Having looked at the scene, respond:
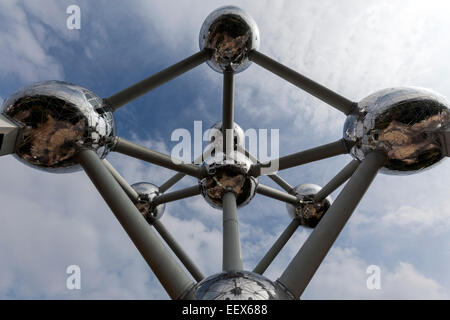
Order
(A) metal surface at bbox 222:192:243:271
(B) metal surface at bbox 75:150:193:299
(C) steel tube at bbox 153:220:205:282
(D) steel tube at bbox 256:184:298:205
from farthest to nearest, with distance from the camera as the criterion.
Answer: (D) steel tube at bbox 256:184:298:205 < (C) steel tube at bbox 153:220:205:282 < (A) metal surface at bbox 222:192:243:271 < (B) metal surface at bbox 75:150:193:299

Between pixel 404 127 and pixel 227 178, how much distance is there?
2834 mm

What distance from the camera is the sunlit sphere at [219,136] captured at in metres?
8.00

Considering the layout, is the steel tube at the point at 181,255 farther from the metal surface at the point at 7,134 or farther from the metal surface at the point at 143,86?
the metal surface at the point at 7,134

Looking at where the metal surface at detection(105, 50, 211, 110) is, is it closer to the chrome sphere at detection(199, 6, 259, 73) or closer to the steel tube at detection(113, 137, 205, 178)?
the steel tube at detection(113, 137, 205, 178)

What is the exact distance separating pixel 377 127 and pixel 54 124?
3835 mm

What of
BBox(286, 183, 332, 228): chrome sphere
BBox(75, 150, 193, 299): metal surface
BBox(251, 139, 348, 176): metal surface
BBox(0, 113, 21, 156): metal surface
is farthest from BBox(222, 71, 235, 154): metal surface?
BBox(0, 113, 21, 156): metal surface

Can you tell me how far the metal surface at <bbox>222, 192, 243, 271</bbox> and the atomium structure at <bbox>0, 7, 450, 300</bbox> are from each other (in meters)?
0.01

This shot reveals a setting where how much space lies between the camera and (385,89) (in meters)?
4.17

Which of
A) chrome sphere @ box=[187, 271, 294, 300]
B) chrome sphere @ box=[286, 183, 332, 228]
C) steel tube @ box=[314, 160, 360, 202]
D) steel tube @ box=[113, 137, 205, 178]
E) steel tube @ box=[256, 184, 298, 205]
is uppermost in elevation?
chrome sphere @ box=[286, 183, 332, 228]

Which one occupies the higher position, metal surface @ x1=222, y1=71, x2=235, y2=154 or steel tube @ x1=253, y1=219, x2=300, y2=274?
metal surface @ x1=222, y1=71, x2=235, y2=154

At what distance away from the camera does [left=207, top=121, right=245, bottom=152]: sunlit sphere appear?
315 inches

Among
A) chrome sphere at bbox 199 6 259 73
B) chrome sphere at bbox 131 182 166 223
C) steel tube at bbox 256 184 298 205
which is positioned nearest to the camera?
chrome sphere at bbox 199 6 259 73

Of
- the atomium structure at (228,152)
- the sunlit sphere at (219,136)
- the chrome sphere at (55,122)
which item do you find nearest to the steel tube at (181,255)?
the atomium structure at (228,152)

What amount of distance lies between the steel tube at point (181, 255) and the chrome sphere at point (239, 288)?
3.58m
